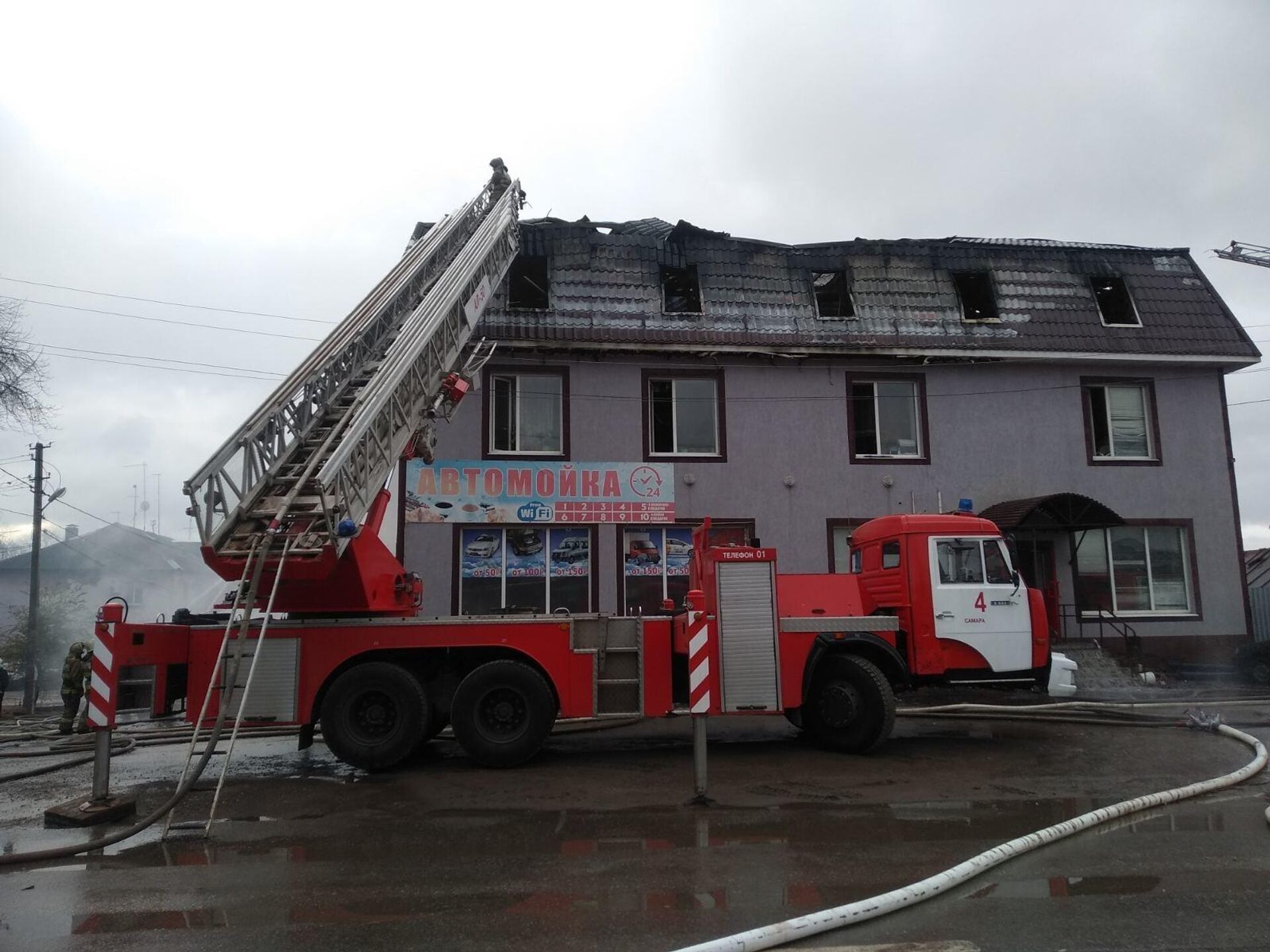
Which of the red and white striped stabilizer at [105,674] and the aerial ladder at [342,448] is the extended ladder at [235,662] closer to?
the aerial ladder at [342,448]

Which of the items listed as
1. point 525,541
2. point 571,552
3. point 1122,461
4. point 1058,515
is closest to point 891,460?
point 1058,515

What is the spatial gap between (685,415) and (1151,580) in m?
9.94

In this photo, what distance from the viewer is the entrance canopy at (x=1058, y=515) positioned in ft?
51.6

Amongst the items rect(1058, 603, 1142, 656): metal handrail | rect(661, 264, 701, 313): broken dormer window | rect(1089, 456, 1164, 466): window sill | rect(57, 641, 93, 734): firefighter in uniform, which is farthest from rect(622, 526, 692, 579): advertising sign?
rect(57, 641, 93, 734): firefighter in uniform

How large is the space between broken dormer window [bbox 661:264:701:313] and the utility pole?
16470mm

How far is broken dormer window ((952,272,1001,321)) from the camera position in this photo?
18.5 metres

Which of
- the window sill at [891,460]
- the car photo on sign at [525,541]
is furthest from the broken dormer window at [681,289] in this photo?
the car photo on sign at [525,541]

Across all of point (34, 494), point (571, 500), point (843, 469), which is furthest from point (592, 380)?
point (34, 494)

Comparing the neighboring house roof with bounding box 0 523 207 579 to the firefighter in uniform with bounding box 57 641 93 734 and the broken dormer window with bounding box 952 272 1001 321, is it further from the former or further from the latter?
the broken dormer window with bounding box 952 272 1001 321

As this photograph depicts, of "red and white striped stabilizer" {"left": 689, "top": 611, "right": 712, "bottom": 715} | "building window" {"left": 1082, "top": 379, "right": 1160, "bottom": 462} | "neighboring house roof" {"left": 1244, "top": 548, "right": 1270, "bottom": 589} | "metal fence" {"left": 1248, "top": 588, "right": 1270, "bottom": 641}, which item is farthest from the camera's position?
"neighboring house roof" {"left": 1244, "top": 548, "right": 1270, "bottom": 589}

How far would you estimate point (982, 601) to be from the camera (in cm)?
1002

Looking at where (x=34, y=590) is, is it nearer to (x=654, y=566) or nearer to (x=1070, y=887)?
(x=654, y=566)

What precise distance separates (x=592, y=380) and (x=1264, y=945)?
1396 cm

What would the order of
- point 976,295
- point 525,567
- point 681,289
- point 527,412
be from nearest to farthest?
point 525,567 → point 527,412 → point 681,289 → point 976,295
